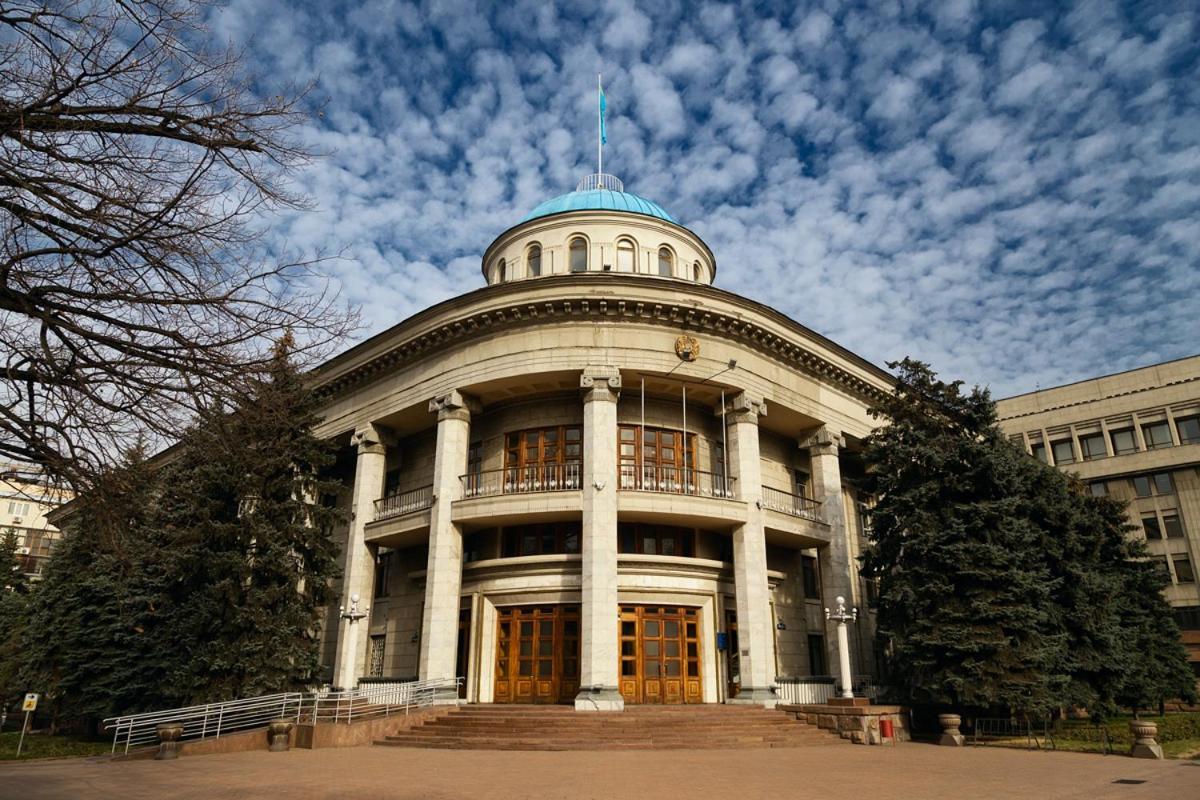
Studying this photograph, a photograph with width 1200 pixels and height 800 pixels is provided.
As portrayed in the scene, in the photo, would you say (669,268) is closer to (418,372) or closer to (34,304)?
(418,372)

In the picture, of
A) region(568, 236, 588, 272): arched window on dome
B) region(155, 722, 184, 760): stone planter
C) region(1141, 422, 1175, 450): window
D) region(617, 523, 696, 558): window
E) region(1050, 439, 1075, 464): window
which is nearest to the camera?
region(155, 722, 184, 760): stone planter

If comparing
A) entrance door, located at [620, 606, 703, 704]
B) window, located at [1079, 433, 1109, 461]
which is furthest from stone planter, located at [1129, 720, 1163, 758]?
window, located at [1079, 433, 1109, 461]

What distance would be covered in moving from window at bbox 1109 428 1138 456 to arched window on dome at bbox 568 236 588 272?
3815cm

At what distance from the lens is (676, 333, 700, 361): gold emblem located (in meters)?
22.8

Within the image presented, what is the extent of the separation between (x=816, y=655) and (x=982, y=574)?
324 inches

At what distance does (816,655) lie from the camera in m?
26.2

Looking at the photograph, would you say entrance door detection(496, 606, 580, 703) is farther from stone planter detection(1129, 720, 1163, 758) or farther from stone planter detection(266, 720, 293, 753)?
stone planter detection(1129, 720, 1163, 758)

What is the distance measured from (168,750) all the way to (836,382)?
2267 cm

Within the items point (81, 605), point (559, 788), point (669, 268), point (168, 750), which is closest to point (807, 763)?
point (559, 788)

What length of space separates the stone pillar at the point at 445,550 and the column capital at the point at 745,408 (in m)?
8.46

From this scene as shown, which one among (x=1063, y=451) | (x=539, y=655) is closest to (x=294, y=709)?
(x=539, y=655)

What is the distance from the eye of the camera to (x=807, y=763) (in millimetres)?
14414

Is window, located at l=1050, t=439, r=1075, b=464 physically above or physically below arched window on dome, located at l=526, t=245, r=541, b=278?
below

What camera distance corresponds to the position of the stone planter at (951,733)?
18578 mm
